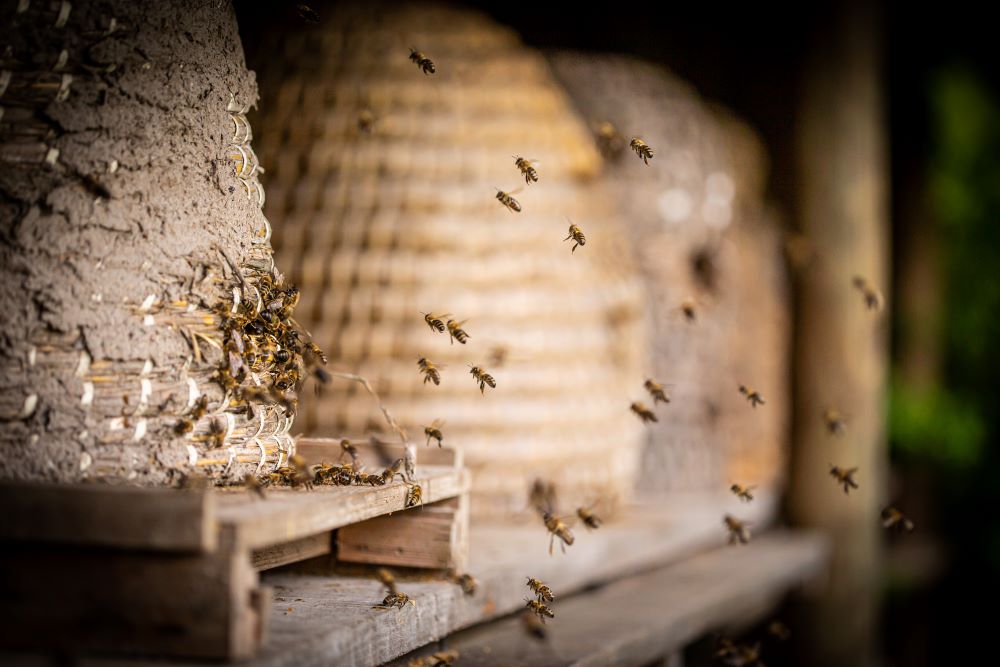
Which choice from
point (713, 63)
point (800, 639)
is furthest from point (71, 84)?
point (713, 63)

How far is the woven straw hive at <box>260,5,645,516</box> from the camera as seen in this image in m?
2.58

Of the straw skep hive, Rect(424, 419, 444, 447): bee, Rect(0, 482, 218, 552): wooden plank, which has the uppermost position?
the straw skep hive

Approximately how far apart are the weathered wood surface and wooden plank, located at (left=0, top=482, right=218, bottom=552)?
1.99ft

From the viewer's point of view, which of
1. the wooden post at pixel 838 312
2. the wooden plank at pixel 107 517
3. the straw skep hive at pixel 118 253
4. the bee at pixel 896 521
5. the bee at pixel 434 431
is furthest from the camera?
the wooden post at pixel 838 312

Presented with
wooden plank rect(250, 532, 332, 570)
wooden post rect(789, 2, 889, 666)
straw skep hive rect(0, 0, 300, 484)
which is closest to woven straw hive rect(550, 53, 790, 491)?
wooden post rect(789, 2, 889, 666)

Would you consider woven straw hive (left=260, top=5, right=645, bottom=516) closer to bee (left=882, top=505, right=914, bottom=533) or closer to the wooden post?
bee (left=882, top=505, right=914, bottom=533)

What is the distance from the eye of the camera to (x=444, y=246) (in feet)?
8.70

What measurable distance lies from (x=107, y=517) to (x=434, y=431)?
3.08 ft

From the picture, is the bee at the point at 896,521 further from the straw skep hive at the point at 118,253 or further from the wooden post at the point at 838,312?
the wooden post at the point at 838,312

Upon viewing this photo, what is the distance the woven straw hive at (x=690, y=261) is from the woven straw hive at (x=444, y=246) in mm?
870

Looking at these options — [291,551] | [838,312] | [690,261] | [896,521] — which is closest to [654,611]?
[896,521]

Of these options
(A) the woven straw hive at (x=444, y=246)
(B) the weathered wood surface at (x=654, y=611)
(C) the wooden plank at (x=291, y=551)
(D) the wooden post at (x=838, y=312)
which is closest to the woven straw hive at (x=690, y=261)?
(D) the wooden post at (x=838, y=312)

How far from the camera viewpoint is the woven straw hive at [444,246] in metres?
2.58

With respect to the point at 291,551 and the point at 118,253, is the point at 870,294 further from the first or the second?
the point at 118,253
